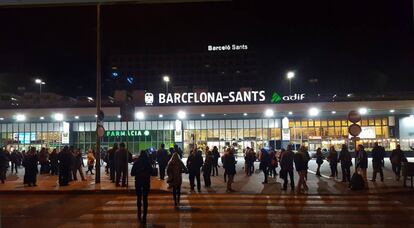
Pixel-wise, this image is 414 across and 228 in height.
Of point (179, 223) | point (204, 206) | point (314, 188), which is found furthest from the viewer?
point (314, 188)

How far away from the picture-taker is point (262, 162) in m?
19.7

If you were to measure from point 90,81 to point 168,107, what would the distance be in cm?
6488

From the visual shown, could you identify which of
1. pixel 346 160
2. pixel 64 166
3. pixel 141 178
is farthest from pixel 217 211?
pixel 64 166

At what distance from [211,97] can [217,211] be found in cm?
2651

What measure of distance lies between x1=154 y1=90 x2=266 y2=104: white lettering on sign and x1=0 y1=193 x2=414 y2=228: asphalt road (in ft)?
74.5

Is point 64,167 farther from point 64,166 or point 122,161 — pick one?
point 122,161

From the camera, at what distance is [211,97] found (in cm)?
3822

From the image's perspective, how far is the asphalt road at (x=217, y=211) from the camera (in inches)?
408

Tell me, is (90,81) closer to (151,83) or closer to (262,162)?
(151,83)

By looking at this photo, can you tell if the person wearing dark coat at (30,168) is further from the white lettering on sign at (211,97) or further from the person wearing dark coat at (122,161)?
the white lettering on sign at (211,97)

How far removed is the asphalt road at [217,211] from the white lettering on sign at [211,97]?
22710mm

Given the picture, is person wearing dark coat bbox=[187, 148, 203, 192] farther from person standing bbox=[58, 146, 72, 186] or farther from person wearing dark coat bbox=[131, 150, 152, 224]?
person wearing dark coat bbox=[131, 150, 152, 224]

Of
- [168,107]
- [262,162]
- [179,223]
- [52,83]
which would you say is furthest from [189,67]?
[179,223]

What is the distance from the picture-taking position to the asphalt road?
34.0 ft
